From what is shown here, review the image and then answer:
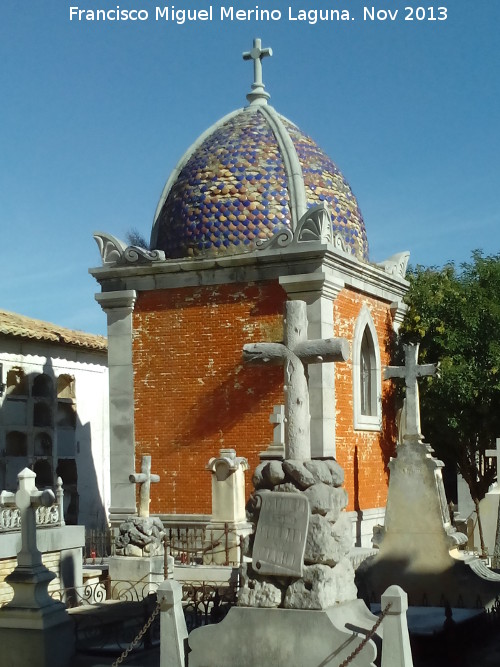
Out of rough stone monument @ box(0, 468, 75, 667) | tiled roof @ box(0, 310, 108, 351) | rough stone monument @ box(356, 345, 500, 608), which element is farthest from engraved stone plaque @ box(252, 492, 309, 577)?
tiled roof @ box(0, 310, 108, 351)

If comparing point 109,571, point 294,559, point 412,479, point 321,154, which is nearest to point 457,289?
point 321,154

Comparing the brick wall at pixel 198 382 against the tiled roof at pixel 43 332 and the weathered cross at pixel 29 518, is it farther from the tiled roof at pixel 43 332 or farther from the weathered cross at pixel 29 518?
the weathered cross at pixel 29 518

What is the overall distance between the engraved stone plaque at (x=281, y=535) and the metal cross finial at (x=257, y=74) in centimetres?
1241

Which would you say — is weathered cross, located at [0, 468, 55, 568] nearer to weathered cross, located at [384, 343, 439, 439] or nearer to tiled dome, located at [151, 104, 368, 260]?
weathered cross, located at [384, 343, 439, 439]

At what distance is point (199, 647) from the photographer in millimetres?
9164

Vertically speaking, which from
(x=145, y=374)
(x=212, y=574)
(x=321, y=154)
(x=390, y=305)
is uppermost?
(x=321, y=154)

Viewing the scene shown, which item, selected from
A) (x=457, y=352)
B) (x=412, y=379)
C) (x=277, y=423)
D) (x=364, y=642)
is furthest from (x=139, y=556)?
(x=457, y=352)

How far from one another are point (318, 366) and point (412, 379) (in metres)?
2.05

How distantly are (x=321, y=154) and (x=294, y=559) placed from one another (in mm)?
11593

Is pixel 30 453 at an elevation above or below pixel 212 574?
above

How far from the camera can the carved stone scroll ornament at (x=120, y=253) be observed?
18109 mm

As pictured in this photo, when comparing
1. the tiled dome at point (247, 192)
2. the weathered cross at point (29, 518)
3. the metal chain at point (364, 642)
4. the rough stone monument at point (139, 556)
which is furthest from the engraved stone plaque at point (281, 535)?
the tiled dome at point (247, 192)

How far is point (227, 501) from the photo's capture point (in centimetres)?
1628

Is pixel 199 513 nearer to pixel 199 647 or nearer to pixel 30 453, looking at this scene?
pixel 30 453
